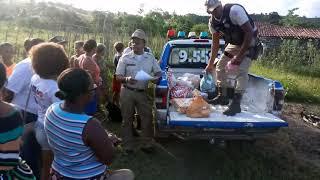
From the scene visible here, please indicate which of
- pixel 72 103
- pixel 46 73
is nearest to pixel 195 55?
pixel 46 73

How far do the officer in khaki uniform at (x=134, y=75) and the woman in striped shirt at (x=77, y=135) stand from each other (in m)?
3.13

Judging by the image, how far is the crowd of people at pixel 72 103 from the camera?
279 cm

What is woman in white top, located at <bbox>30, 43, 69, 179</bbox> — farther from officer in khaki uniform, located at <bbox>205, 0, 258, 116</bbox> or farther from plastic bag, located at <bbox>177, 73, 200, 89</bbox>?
plastic bag, located at <bbox>177, 73, 200, 89</bbox>

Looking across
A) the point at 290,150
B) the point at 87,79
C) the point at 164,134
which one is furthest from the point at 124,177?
the point at 290,150

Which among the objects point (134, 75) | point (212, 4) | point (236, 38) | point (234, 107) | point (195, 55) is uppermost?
point (212, 4)

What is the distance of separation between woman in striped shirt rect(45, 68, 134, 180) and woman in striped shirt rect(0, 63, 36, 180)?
270 millimetres

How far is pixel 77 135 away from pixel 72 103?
234 millimetres

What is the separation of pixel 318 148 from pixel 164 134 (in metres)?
2.86

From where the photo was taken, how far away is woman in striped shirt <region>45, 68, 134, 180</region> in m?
2.79

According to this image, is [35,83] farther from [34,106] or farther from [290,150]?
[290,150]

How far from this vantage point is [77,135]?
2.79 meters

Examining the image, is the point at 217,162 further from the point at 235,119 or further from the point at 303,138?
the point at 303,138

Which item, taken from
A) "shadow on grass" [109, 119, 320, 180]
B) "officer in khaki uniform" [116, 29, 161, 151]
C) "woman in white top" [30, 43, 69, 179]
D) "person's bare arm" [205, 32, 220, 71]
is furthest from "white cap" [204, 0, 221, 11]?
"woman in white top" [30, 43, 69, 179]

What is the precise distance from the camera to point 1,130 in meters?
2.63
